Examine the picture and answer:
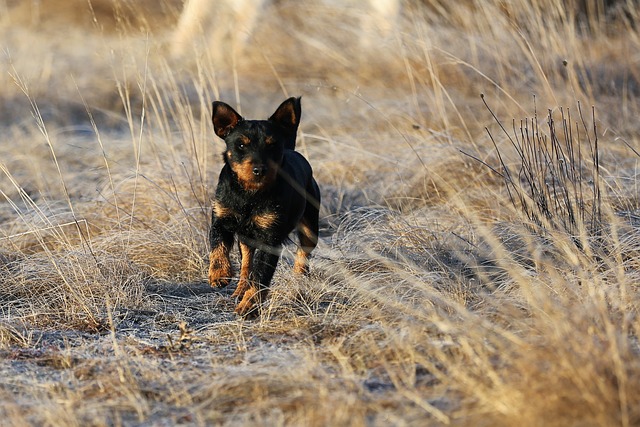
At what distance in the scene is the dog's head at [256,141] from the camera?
464cm

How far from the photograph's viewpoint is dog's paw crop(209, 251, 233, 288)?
494 cm

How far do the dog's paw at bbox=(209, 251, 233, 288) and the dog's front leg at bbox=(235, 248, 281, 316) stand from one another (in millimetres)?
174

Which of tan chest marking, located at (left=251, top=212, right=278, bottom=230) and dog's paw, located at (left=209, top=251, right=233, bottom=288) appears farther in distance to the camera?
dog's paw, located at (left=209, top=251, right=233, bottom=288)

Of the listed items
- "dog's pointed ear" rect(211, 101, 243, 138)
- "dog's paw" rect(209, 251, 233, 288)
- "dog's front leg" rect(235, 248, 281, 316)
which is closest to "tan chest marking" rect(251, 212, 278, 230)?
"dog's front leg" rect(235, 248, 281, 316)

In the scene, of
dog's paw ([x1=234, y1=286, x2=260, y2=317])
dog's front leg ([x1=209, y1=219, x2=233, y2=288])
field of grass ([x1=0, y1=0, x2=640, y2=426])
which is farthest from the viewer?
dog's front leg ([x1=209, y1=219, x2=233, y2=288])

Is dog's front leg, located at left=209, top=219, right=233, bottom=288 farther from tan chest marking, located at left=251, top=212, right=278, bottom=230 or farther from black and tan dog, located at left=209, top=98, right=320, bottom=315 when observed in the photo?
tan chest marking, located at left=251, top=212, right=278, bottom=230

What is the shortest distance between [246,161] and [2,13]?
12745 millimetres

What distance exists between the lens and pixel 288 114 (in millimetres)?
4961

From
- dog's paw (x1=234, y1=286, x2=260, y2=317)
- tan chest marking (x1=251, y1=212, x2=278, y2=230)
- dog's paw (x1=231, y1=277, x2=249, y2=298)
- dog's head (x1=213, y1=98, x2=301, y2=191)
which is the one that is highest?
dog's head (x1=213, y1=98, x2=301, y2=191)

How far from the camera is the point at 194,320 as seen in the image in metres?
4.64

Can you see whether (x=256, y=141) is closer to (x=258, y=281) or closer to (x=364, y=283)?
(x=258, y=281)

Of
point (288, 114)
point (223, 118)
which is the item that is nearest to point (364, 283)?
point (288, 114)

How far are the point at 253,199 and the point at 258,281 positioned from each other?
42 centimetres

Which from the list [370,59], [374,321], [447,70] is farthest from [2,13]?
[374,321]
